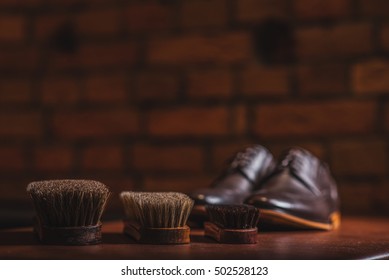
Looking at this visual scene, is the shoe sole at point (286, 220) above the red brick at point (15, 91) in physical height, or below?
below

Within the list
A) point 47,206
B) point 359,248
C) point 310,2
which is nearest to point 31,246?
point 47,206

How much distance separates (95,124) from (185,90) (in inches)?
12.3

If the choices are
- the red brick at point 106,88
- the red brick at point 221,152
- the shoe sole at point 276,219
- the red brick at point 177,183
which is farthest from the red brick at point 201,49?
the shoe sole at point 276,219

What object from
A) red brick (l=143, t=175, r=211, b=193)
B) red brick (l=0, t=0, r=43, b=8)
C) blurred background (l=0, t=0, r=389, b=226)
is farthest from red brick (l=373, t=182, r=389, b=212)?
red brick (l=0, t=0, r=43, b=8)

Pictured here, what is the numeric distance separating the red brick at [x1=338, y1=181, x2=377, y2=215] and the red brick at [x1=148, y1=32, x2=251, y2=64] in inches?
18.7

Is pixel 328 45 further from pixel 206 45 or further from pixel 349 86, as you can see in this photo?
pixel 206 45

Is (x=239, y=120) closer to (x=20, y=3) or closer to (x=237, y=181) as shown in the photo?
(x=237, y=181)

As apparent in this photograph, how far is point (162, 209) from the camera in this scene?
808 mm

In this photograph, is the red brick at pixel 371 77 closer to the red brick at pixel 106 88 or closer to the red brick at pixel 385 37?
the red brick at pixel 385 37

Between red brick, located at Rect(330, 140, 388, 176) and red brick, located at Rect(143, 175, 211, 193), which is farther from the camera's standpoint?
red brick, located at Rect(143, 175, 211, 193)

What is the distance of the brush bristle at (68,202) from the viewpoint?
790 mm

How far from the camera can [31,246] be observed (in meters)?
0.81

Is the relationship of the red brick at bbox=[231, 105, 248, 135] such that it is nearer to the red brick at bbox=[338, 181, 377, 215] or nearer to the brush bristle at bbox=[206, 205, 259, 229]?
the red brick at bbox=[338, 181, 377, 215]

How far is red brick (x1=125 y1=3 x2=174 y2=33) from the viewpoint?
186 cm
